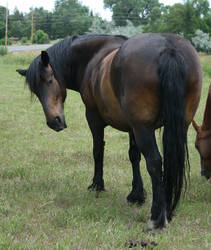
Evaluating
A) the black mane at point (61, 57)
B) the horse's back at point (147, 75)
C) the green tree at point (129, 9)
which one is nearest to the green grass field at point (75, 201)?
the horse's back at point (147, 75)

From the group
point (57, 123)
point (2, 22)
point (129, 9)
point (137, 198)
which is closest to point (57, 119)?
point (57, 123)

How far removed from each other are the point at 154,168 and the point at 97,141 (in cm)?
125

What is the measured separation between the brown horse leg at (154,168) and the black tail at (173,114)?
7 centimetres

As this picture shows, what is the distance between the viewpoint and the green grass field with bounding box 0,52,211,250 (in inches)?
118

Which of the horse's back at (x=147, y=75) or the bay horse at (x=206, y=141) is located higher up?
the horse's back at (x=147, y=75)

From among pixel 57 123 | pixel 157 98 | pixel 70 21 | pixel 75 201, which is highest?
pixel 70 21

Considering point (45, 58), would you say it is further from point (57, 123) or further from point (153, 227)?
point (153, 227)

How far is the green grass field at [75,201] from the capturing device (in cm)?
300

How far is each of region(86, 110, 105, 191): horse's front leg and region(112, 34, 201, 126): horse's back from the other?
39.0 inches

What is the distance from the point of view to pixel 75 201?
Answer: 402 cm

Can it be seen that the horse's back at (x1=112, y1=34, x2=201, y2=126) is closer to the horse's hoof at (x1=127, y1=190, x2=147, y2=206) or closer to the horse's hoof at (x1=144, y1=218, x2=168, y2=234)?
the horse's hoof at (x1=144, y1=218, x2=168, y2=234)

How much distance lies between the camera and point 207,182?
4.69 metres

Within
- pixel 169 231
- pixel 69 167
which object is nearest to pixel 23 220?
pixel 169 231

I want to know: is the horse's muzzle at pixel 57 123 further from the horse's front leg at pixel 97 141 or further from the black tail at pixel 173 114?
the black tail at pixel 173 114
